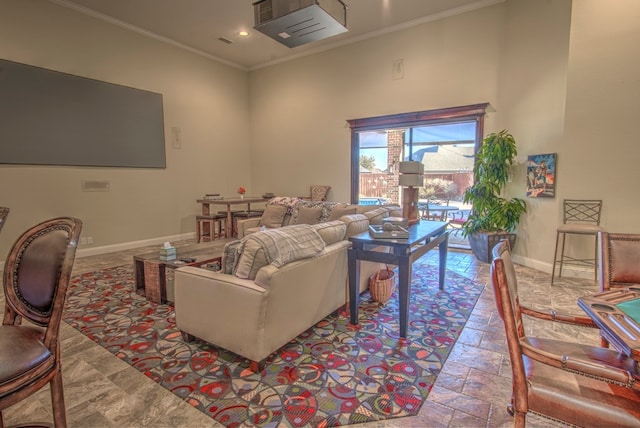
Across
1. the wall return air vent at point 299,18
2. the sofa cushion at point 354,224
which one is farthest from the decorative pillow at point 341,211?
the wall return air vent at point 299,18

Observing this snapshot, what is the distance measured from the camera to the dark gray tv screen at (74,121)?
432cm

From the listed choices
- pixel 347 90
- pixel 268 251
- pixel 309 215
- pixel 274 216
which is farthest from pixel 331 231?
pixel 347 90

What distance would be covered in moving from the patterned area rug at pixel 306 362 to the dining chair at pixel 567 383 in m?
0.70

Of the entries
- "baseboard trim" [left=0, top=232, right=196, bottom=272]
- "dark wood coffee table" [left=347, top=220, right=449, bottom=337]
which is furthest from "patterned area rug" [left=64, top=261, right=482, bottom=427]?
"baseboard trim" [left=0, top=232, right=196, bottom=272]

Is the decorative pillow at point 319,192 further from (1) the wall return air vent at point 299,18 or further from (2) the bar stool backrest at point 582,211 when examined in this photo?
(2) the bar stool backrest at point 582,211

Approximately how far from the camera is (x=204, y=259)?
132 inches

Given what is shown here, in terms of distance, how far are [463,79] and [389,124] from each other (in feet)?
4.39

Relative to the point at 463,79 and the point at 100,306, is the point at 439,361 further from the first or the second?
the point at 463,79

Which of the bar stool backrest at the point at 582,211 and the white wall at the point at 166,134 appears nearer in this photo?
the bar stool backrest at the point at 582,211

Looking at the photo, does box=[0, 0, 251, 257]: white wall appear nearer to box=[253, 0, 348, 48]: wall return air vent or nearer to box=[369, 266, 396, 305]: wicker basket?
box=[253, 0, 348, 48]: wall return air vent

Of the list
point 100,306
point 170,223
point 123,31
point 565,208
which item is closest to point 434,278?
point 565,208

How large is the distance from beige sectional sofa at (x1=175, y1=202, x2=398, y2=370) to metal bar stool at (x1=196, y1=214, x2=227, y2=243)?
3.63m

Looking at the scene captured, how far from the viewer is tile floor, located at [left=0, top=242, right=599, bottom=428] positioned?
1668 millimetres

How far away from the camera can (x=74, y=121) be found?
4.83 m
